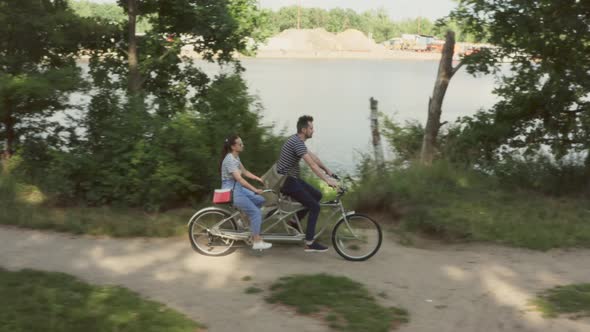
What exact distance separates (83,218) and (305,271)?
3766 millimetres

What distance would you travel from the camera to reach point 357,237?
27.4ft

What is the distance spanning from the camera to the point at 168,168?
10.8 meters

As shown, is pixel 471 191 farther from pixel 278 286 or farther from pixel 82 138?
pixel 82 138

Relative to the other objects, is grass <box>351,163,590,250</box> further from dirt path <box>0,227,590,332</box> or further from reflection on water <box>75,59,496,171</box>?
reflection on water <box>75,59,496,171</box>

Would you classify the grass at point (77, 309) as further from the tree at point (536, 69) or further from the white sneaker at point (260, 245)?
the tree at point (536, 69)

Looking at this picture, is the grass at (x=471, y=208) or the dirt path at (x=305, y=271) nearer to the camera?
the dirt path at (x=305, y=271)

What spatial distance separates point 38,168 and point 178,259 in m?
5.53

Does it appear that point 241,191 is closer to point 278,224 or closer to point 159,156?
point 278,224

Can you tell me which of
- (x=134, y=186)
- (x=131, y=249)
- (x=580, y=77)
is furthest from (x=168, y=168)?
(x=580, y=77)

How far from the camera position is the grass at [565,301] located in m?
6.43

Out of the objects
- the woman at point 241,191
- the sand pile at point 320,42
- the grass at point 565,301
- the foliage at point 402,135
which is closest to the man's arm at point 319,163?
the woman at point 241,191

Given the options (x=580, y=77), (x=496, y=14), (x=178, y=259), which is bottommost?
(x=178, y=259)

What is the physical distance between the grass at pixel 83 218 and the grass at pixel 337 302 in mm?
2765

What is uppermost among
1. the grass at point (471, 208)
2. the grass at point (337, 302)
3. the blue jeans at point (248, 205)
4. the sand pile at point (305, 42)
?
the sand pile at point (305, 42)
